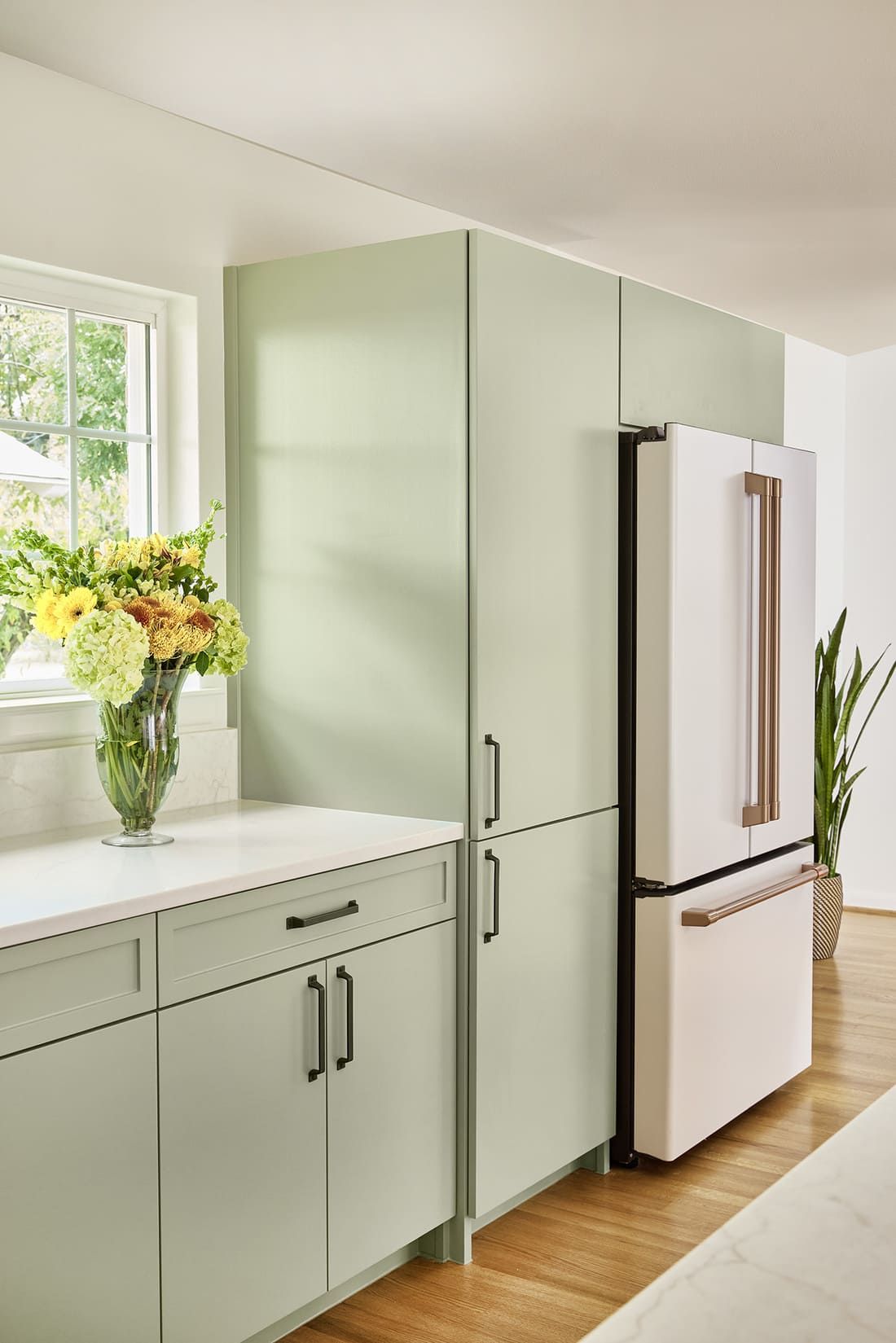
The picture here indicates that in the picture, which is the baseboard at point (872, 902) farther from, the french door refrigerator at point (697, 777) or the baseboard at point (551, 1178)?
the baseboard at point (551, 1178)

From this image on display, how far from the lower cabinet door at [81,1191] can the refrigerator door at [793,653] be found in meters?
1.93

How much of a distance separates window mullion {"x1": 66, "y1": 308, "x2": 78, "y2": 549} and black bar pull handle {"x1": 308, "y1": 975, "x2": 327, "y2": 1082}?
1.12 metres

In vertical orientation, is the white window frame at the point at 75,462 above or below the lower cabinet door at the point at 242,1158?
above

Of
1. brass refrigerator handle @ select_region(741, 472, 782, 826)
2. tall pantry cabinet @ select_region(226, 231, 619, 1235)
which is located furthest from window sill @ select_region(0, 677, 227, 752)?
brass refrigerator handle @ select_region(741, 472, 782, 826)

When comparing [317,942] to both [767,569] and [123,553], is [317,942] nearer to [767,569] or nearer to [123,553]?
[123,553]

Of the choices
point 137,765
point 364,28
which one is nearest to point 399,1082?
point 137,765

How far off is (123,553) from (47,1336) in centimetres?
137

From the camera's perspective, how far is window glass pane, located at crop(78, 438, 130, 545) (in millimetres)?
2873

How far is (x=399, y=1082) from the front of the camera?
2.62m

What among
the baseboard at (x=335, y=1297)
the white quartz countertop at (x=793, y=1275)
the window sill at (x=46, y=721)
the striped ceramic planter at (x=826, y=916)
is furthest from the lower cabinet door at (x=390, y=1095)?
the striped ceramic planter at (x=826, y=916)

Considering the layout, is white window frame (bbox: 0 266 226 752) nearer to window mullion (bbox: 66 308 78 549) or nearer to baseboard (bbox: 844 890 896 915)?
window mullion (bbox: 66 308 78 549)

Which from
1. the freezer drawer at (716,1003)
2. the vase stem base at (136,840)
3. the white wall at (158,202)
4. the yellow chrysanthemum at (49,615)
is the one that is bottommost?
the freezer drawer at (716,1003)

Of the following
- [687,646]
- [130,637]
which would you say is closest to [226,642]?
[130,637]

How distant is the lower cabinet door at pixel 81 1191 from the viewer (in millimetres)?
1868
